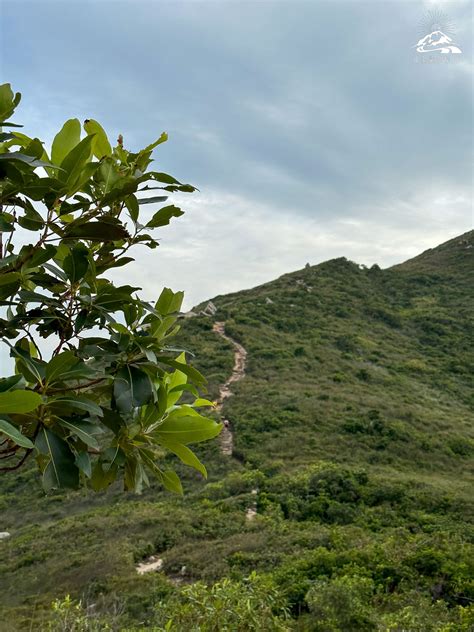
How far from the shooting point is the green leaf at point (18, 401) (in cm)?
96

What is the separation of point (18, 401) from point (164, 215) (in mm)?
646

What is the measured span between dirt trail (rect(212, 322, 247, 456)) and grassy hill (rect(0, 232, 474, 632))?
287mm

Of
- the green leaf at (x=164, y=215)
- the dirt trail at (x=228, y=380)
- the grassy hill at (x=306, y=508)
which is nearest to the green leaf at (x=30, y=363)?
the green leaf at (x=164, y=215)

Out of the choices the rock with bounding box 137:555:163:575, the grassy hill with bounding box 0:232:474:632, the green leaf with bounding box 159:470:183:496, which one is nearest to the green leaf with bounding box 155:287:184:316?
the green leaf with bounding box 159:470:183:496

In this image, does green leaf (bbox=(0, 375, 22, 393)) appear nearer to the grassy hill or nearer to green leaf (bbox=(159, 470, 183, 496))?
green leaf (bbox=(159, 470, 183, 496))

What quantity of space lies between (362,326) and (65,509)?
18.5 m

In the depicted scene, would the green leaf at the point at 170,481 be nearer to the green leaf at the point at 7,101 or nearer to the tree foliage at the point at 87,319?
the tree foliage at the point at 87,319

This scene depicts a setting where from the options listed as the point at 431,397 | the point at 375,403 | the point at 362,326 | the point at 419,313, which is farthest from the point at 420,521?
the point at 419,313

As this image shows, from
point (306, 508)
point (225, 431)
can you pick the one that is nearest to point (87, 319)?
point (306, 508)

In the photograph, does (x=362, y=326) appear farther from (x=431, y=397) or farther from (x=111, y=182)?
(x=111, y=182)

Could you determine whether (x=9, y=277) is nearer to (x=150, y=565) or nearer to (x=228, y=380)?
(x=150, y=565)

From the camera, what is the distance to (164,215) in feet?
4.59

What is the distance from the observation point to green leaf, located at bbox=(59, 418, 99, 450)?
1150 millimetres

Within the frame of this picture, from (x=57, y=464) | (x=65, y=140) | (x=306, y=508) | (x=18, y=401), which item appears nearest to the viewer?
(x=18, y=401)
